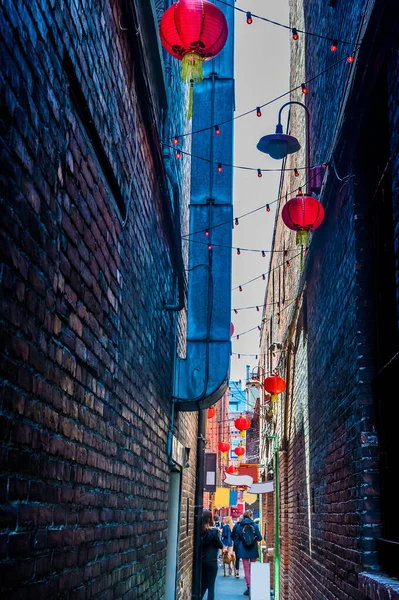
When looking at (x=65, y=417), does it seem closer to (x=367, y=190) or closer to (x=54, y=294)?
(x=54, y=294)

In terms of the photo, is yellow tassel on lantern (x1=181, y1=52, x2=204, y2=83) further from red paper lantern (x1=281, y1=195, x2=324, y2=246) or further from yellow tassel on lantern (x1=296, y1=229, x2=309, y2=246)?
yellow tassel on lantern (x1=296, y1=229, x2=309, y2=246)

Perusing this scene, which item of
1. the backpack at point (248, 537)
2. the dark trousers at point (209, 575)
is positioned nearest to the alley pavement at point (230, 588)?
the backpack at point (248, 537)

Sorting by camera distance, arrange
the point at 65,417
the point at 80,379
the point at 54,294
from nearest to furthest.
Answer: the point at 54,294
the point at 65,417
the point at 80,379

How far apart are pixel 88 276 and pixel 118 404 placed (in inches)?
41.2

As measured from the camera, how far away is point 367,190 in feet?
15.1

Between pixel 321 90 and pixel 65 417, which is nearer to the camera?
pixel 65 417

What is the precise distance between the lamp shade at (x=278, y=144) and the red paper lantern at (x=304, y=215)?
457mm

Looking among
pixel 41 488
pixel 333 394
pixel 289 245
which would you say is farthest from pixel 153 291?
pixel 289 245

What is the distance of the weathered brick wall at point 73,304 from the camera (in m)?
1.91

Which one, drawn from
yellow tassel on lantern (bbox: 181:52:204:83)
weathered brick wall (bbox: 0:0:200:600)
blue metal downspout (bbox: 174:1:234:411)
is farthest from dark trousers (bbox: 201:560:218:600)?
yellow tassel on lantern (bbox: 181:52:204:83)

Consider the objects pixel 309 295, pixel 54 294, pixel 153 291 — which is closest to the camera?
pixel 54 294

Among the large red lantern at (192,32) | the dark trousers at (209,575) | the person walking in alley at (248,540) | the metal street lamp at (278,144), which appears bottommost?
the dark trousers at (209,575)

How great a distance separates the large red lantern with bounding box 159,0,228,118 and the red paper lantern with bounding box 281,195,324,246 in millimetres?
1790

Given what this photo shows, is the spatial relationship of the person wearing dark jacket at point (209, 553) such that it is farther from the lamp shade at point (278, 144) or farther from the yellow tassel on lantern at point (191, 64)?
the yellow tassel on lantern at point (191, 64)
